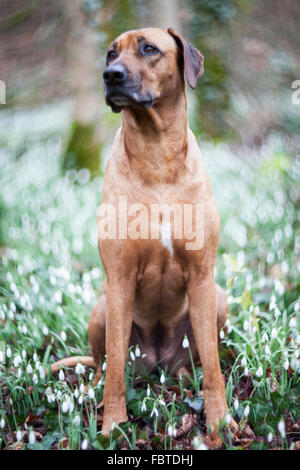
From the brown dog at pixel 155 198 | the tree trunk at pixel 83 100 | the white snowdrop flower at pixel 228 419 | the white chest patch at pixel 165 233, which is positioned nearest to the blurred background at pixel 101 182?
the tree trunk at pixel 83 100

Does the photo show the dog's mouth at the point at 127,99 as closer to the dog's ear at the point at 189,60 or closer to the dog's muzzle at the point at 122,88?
the dog's muzzle at the point at 122,88

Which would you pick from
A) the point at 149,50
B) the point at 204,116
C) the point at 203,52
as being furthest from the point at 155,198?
the point at 203,52

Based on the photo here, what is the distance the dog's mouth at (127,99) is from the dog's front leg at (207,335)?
0.91 metres

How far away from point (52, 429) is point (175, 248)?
1.16 m

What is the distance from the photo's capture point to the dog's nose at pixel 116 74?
90.5 inches

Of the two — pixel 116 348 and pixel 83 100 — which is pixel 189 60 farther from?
pixel 83 100

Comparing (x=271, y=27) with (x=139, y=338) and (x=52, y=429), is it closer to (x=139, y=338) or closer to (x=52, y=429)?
(x=139, y=338)

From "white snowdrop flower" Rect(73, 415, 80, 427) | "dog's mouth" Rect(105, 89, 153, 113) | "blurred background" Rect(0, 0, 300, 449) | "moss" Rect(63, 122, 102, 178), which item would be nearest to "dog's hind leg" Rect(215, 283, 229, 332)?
"blurred background" Rect(0, 0, 300, 449)

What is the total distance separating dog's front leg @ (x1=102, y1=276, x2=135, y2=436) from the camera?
2.51 metres

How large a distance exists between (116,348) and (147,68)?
1.46 m

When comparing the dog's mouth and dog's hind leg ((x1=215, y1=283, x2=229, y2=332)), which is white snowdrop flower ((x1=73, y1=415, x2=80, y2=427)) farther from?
the dog's mouth

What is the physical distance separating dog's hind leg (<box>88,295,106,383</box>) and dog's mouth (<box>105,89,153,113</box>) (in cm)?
116
